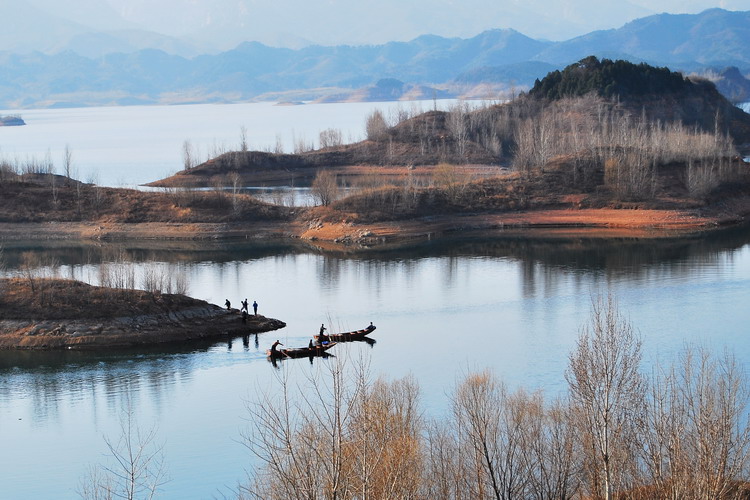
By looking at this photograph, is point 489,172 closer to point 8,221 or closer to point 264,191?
point 264,191

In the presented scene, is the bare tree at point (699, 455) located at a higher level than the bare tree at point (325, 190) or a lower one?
lower

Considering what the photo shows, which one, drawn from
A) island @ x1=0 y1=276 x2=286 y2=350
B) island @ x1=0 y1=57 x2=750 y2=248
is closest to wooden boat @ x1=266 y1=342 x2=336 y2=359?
island @ x1=0 y1=276 x2=286 y2=350

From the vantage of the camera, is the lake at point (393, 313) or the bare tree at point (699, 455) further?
the lake at point (393, 313)

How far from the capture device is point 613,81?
115125mm

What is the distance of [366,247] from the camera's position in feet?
226

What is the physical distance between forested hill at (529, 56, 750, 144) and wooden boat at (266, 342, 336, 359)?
264 feet

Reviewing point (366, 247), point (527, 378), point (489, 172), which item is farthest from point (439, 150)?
point (527, 378)

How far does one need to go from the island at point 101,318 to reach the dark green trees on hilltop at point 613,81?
80028 mm

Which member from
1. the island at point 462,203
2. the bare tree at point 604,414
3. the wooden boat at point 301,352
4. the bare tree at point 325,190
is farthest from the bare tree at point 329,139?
the bare tree at point 604,414

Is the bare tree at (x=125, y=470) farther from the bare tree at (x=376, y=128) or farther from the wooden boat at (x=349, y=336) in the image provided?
the bare tree at (x=376, y=128)

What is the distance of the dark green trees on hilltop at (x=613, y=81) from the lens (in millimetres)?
115000

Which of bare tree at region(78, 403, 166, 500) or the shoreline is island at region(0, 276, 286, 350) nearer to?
bare tree at region(78, 403, 166, 500)

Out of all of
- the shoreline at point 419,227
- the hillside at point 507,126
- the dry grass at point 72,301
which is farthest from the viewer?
the hillside at point 507,126

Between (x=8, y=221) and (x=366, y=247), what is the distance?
29.1m
